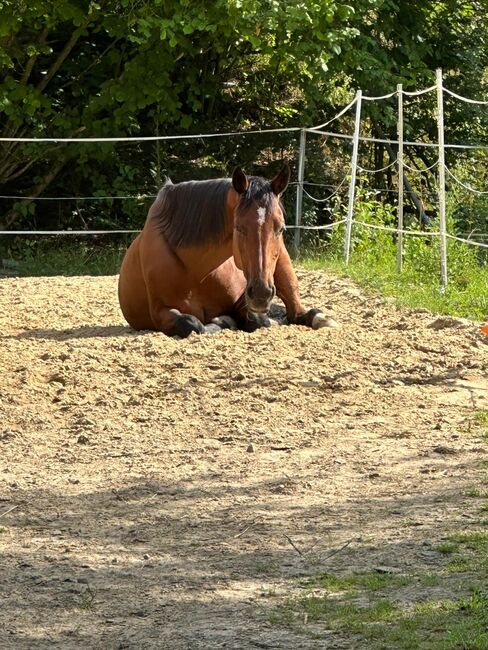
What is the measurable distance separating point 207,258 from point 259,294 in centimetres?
89

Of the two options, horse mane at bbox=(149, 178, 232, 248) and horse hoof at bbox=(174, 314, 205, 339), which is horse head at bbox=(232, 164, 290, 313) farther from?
horse hoof at bbox=(174, 314, 205, 339)

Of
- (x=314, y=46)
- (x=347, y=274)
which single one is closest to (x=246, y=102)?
(x=314, y=46)

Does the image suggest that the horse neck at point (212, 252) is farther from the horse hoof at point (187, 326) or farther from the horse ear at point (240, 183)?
the horse hoof at point (187, 326)

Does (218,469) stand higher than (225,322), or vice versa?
(225,322)

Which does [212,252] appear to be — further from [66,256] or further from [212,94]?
[212,94]

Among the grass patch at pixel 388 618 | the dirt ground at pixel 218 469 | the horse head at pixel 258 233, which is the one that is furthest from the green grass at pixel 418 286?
the grass patch at pixel 388 618

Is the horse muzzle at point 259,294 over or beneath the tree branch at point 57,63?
beneath

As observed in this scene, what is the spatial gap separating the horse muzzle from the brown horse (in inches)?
5.9

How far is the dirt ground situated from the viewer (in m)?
3.64

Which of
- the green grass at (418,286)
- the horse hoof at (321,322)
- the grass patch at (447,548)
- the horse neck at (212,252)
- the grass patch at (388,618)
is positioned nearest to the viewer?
the grass patch at (388,618)

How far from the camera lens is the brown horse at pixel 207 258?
7.63 metres

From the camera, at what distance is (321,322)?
27.0ft

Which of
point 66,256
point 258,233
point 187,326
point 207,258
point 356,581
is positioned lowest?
point 356,581

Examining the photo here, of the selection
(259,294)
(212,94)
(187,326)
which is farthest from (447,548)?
(212,94)
